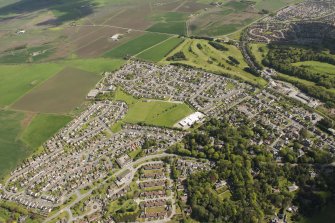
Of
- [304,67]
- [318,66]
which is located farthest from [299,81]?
[318,66]

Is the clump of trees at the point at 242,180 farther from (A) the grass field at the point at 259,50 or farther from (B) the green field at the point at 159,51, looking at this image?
(B) the green field at the point at 159,51

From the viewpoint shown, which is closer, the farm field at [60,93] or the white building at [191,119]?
Result: the white building at [191,119]

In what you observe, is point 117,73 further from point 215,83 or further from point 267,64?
point 267,64

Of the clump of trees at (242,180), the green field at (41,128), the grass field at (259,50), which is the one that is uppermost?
the grass field at (259,50)

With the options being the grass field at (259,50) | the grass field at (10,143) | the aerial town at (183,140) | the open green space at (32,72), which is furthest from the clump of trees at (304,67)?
the grass field at (10,143)

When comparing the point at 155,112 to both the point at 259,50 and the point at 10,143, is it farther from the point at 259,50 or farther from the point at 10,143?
the point at 259,50

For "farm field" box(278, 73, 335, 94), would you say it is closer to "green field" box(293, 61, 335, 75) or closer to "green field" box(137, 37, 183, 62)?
"green field" box(293, 61, 335, 75)
